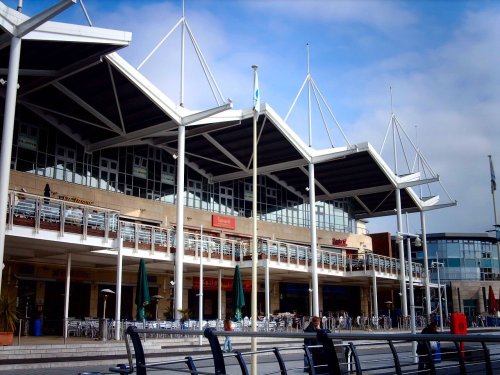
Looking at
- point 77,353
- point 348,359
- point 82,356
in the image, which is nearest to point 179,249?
point 77,353

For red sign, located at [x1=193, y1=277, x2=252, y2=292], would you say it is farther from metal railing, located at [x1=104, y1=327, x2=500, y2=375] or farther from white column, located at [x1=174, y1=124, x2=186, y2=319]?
metal railing, located at [x1=104, y1=327, x2=500, y2=375]

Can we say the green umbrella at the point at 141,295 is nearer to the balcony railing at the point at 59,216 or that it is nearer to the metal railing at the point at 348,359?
the balcony railing at the point at 59,216

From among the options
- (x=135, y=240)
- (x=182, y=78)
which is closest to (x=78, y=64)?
(x=182, y=78)

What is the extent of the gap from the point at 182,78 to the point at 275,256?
10.9 meters

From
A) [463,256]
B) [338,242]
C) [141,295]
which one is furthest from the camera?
[463,256]

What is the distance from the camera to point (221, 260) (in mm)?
29547

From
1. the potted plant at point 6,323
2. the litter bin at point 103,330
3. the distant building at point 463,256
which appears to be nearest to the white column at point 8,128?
the potted plant at point 6,323

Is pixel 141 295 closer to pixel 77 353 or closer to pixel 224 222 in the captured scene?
pixel 77 353

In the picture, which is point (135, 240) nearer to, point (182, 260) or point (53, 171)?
point (182, 260)

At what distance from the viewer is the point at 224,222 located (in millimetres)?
36031

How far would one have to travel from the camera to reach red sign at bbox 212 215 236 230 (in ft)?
116

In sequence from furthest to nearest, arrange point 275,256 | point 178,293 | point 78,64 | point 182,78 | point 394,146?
point 394,146 < point 275,256 < point 182,78 < point 178,293 < point 78,64

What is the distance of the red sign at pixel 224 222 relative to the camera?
35.4 metres

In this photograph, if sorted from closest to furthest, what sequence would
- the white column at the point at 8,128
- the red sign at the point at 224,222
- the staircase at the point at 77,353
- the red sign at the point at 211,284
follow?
the staircase at the point at 77,353 → the white column at the point at 8,128 → the red sign at the point at 211,284 → the red sign at the point at 224,222
